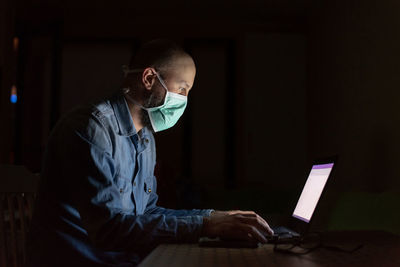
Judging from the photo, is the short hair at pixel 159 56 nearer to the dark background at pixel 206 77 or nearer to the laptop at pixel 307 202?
the laptop at pixel 307 202

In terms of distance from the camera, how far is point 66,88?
5.93m

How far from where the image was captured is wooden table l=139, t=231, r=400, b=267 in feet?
3.35

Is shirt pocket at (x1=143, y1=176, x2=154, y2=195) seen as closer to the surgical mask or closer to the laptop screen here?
the surgical mask

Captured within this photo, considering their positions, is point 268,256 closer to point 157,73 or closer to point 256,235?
Result: point 256,235

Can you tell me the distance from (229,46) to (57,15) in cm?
217

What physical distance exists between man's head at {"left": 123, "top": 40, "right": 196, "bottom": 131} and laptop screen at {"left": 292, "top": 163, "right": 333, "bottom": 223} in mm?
559

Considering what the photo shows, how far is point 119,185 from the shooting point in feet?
5.05

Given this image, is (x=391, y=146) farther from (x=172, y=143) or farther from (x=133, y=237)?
(x=172, y=143)

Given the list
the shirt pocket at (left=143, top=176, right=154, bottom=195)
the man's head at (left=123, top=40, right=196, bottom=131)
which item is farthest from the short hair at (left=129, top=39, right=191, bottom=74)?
the shirt pocket at (left=143, top=176, right=154, bottom=195)

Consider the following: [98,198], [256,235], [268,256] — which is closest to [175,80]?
[98,198]

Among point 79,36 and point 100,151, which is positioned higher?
point 79,36

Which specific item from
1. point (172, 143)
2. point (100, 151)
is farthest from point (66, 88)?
point (100, 151)

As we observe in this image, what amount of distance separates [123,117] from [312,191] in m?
0.69

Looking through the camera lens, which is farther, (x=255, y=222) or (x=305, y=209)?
(x=305, y=209)
